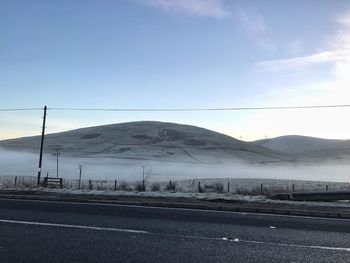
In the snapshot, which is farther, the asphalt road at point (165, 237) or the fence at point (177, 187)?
the fence at point (177, 187)

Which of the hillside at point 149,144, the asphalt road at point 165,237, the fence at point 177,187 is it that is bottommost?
the asphalt road at point 165,237

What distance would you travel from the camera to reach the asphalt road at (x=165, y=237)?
26.9ft

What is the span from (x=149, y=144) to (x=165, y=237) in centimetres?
13326

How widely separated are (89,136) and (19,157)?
40.8m

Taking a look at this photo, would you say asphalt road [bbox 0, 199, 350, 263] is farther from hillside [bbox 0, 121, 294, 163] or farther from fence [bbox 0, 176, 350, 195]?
hillside [bbox 0, 121, 294, 163]

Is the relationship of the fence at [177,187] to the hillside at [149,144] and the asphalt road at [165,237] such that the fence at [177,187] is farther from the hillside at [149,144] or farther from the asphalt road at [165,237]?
the hillside at [149,144]

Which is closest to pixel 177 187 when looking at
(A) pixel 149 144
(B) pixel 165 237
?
(B) pixel 165 237

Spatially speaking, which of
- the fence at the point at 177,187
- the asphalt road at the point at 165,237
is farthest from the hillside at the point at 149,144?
the asphalt road at the point at 165,237

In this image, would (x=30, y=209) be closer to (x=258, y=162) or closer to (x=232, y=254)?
(x=232, y=254)

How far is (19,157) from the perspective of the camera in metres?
117

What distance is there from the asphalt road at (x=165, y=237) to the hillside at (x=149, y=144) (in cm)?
10543

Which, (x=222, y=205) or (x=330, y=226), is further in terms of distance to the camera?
(x=222, y=205)

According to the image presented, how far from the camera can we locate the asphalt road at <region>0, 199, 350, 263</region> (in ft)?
26.9

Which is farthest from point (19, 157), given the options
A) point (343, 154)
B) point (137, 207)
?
point (343, 154)
